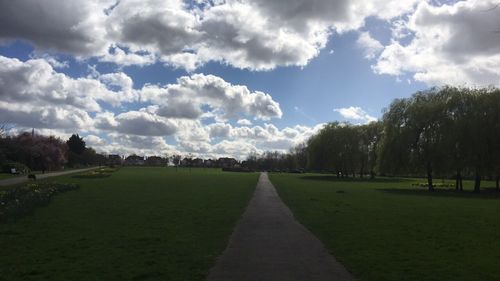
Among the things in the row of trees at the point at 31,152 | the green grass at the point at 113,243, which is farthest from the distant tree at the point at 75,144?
the green grass at the point at 113,243

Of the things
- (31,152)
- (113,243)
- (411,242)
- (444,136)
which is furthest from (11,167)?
(411,242)

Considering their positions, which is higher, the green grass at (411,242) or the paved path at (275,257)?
the green grass at (411,242)

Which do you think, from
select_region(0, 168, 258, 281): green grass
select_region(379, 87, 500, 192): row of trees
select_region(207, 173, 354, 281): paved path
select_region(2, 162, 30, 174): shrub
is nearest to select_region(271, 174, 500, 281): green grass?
select_region(207, 173, 354, 281): paved path

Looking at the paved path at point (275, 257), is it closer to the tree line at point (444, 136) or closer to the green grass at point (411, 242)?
the green grass at point (411, 242)

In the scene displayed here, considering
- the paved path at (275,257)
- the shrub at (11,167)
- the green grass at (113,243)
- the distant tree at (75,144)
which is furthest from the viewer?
the distant tree at (75,144)

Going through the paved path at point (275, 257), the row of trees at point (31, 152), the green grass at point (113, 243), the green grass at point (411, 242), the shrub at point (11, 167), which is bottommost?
the green grass at point (113, 243)

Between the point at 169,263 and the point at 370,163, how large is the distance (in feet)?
271

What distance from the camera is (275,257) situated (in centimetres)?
1187

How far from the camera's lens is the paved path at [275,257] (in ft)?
32.3

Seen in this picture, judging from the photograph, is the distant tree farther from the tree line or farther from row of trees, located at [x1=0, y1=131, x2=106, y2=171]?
the tree line

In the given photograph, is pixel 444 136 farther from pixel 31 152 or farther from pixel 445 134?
pixel 31 152

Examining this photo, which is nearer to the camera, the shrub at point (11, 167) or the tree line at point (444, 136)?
the tree line at point (444, 136)

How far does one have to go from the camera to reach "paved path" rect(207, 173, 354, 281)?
32.3 feet

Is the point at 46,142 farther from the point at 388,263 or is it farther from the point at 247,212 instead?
the point at 388,263
